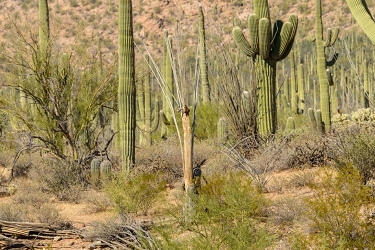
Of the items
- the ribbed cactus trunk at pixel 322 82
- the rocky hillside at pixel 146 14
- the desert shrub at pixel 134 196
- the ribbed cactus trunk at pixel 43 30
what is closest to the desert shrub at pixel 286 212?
the desert shrub at pixel 134 196

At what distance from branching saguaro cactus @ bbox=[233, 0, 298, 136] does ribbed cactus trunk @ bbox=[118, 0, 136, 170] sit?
235 centimetres

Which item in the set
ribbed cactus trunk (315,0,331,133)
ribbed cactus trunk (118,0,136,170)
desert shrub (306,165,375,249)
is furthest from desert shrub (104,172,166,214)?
ribbed cactus trunk (315,0,331,133)

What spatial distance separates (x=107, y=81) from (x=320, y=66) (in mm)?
7788

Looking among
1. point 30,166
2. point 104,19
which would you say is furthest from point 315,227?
point 104,19

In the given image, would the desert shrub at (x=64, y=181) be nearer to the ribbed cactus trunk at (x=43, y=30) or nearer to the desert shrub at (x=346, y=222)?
the ribbed cactus trunk at (x=43, y=30)

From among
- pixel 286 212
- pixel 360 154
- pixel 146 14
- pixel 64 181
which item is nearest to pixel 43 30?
pixel 64 181

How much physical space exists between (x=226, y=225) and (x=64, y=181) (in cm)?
682

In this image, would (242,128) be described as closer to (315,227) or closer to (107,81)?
(107,81)

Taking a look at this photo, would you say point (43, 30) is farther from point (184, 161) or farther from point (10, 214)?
point (184, 161)

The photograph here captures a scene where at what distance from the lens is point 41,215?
8.25 meters

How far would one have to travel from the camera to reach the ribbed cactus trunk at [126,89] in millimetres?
11289

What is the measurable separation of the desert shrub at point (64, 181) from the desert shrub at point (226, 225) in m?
5.02

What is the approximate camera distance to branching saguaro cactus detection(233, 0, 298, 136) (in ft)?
37.3

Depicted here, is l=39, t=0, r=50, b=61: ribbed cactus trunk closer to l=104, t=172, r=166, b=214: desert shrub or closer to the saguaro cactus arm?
l=104, t=172, r=166, b=214: desert shrub
